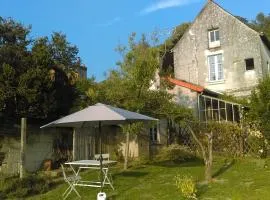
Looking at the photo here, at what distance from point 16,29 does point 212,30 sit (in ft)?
48.9

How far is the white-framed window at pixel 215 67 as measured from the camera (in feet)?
107

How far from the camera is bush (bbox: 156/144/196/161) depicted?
1958 cm

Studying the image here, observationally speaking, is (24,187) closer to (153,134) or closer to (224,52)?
(153,134)

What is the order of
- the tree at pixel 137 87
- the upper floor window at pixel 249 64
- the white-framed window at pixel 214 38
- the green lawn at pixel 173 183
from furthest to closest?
the white-framed window at pixel 214 38 < the upper floor window at pixel 249 64 < the tree at pixel 137 87 < the green lawn at pixel 173 183

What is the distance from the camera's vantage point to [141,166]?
17.4 meters

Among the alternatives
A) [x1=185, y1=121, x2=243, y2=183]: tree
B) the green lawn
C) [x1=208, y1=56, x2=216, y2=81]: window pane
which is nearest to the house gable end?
[x1=208, y1=56, x2=216, y2=81]: window pane

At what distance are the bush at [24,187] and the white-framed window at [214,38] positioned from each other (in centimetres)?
2227

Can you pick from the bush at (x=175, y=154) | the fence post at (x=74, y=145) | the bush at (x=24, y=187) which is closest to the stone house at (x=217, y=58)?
the bush at (x=175, y=154)

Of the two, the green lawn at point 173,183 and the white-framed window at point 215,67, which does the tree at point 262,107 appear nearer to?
the green lawn at point 173,183

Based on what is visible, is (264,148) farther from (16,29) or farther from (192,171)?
(16,29)

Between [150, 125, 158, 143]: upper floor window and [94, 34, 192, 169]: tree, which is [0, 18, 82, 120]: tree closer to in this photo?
[94, 34, 192, 169]: tree

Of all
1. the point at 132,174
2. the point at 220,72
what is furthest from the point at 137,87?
the point at 220,72

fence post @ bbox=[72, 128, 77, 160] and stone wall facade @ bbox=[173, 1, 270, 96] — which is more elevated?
stone wall facade @ bbox=[173, 1, 270, 96]

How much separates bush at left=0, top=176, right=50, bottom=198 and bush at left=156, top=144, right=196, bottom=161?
7.31 metres
